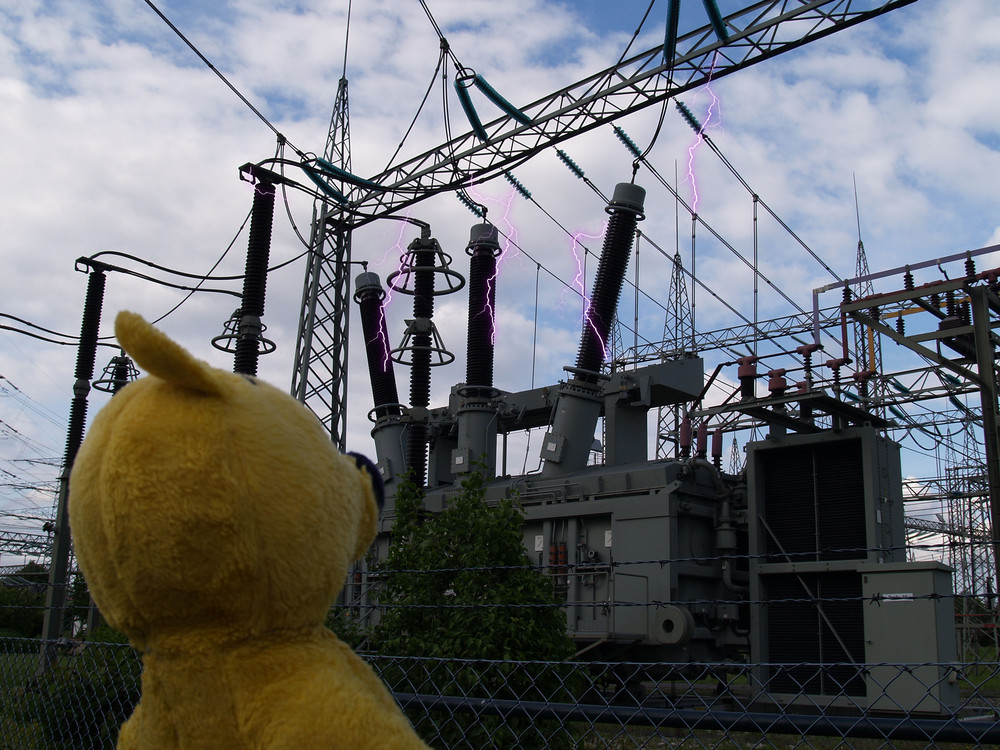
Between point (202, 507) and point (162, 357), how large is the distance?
0.27 metres

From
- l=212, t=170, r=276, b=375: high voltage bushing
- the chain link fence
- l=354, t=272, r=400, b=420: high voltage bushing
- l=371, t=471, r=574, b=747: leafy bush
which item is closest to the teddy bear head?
the chain link fence

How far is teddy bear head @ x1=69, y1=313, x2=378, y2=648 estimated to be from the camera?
1521 mm

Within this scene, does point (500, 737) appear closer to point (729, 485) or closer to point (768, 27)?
point (729, 485)

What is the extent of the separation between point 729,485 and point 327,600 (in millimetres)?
10344

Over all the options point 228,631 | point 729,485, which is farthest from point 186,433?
point 729,485

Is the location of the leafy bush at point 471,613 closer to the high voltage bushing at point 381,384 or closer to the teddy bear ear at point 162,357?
the teddy bear ear at point 162,357

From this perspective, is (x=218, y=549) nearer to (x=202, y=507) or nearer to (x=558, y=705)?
(x=202, y=507)

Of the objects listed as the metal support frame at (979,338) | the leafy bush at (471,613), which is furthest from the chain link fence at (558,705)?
the metal support frame at (979,338)

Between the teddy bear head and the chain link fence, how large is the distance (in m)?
1.09

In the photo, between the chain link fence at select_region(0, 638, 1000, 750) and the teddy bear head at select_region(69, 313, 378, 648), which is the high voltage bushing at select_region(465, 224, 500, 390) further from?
the teddy bear head at select_region(69, 313, 378, 648)

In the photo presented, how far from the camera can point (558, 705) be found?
2387mm

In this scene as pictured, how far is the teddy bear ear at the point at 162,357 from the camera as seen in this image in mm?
1439

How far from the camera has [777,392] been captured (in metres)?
10.4

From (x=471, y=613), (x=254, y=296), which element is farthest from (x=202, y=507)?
(x=254, y=296)
